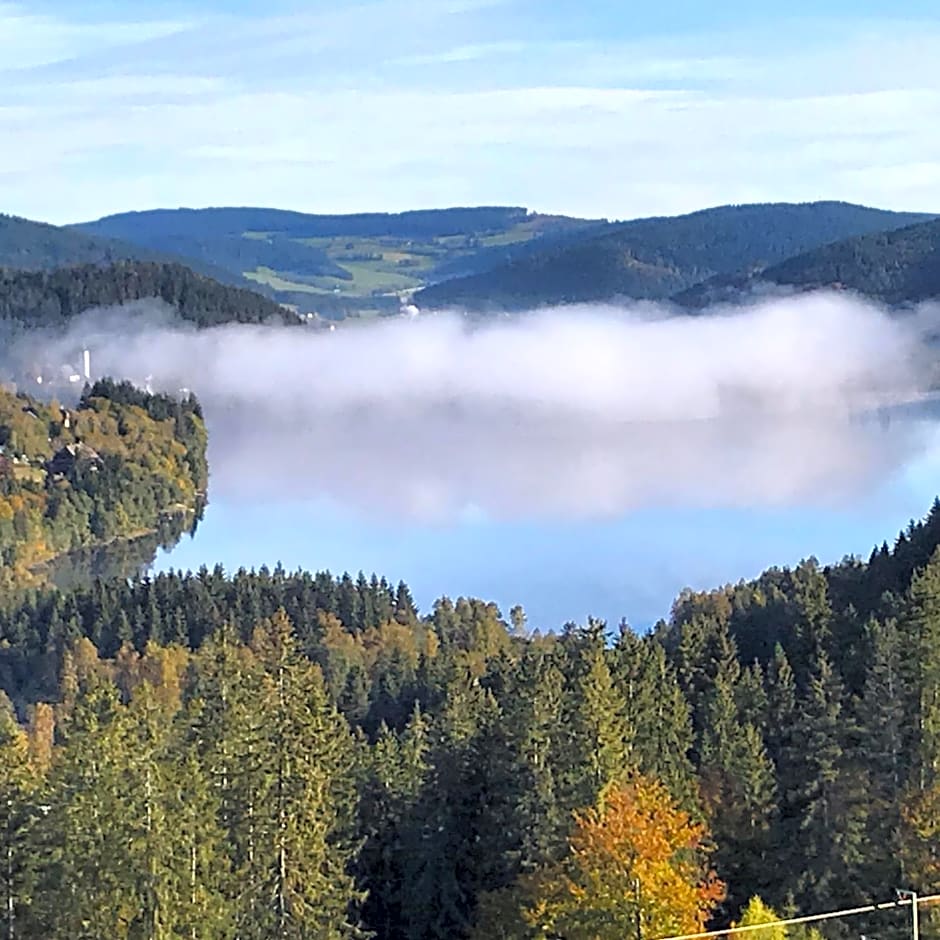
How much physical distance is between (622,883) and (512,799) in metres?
3.11

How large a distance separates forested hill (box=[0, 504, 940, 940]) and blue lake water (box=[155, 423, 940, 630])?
30910 millimetres

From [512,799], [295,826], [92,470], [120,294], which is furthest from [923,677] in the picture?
[120,294]

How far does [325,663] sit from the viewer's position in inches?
1886

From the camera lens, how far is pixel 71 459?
93.1 meters

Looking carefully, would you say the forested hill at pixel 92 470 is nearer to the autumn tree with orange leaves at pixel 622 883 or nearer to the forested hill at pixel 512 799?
the forested hill at pixel 512 799

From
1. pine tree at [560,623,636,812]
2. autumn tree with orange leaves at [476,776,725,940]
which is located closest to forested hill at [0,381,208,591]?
pine tree at [560,623,636,812]

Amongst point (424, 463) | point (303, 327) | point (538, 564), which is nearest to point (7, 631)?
point (538, 564)

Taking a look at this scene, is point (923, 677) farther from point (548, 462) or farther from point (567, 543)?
point (548, 462)

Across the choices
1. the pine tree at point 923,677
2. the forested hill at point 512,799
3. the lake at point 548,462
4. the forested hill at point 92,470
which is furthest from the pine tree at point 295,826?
the forested hill at point 92,470

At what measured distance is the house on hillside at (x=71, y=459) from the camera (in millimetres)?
91875

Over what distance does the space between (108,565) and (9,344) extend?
236 feet

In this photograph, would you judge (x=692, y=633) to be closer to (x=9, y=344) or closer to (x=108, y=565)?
(x=108, y=565)

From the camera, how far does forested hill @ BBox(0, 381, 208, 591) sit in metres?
82.4

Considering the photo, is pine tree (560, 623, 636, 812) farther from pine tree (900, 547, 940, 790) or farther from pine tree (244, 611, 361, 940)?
pine tree (900, 547, 940, 790)
